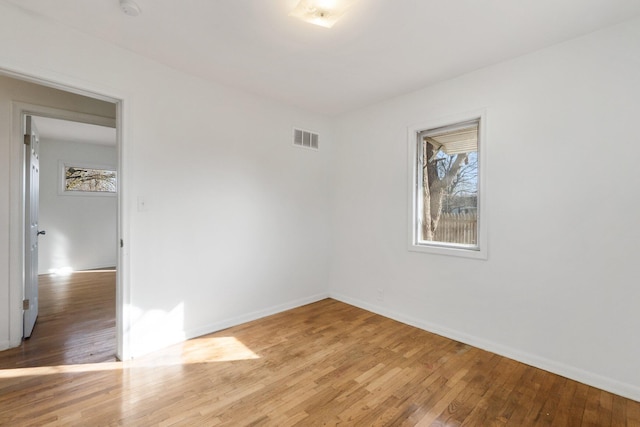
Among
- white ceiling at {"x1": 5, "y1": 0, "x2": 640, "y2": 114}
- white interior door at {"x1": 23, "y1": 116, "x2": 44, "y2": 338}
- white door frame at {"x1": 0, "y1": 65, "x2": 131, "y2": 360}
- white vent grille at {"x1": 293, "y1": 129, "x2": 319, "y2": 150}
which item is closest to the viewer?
white ceiling at {"x1": 5, "y1": 0, "x2": 640, "y2": 114}

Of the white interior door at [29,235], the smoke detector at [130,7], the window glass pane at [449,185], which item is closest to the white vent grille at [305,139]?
the window glass pane at [449,185]

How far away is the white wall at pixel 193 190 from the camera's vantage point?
7.45 feet

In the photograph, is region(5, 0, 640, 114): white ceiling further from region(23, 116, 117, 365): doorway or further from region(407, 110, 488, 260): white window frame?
region(23, 116, 117, 365): doorway

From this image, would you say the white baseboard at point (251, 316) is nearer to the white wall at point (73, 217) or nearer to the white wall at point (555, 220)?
the white wall at point (555, 220)

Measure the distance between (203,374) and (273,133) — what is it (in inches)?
101

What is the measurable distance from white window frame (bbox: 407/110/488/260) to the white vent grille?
1277 millimetres

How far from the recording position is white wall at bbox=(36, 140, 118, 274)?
5.59 metres

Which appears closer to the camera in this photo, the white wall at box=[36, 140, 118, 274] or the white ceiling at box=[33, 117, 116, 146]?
the white ceiling at box=[33, 117, 116, 146]

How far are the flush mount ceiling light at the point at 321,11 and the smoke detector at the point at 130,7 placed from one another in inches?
39.7

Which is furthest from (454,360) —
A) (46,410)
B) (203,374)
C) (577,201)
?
(46,410)

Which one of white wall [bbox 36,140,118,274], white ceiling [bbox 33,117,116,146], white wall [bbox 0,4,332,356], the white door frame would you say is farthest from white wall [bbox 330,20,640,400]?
white wall [bbox 36,140,118,274]

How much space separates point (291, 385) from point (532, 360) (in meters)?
1.98

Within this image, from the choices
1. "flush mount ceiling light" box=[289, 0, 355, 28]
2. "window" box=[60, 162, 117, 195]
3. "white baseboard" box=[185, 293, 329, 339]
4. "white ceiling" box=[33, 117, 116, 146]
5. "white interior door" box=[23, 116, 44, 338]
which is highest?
"white ceiling" box=[33, 117, 116, 146]

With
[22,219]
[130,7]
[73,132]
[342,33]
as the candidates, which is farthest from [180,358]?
[73,132]
